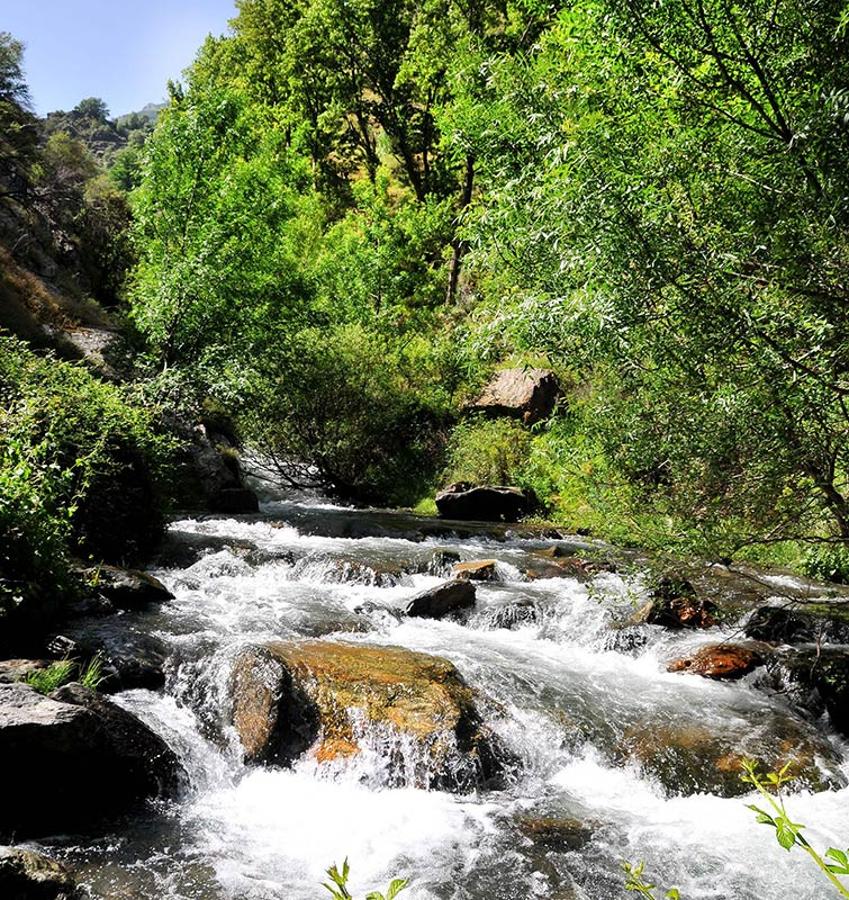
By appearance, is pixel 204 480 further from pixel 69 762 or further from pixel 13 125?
pixel 13 125

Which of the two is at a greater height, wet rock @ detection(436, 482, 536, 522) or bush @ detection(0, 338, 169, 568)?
bush @ detection(0, 338, 169, 568)

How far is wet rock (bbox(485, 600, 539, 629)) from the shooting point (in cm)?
1170

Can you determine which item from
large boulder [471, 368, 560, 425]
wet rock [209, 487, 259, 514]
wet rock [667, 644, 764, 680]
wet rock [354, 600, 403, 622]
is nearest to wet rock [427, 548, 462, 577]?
wet rock [354, 600, 403, 622]

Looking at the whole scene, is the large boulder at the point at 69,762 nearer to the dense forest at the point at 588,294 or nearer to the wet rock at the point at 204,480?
the dense forest at the point at 588,294

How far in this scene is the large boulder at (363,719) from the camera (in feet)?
23.4

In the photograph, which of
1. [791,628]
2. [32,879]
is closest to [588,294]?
[32,879]

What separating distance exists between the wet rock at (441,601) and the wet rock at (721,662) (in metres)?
3.59

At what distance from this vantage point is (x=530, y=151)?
8375mm

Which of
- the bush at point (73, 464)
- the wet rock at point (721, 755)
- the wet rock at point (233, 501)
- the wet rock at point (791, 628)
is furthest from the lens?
the wet rock at point (233, 501)

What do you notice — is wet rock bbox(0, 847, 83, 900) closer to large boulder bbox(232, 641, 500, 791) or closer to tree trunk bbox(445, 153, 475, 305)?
large boulder bbox(232, 641, 500, 791)

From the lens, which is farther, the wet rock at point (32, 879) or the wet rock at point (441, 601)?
the wet rock at point (441, 601)

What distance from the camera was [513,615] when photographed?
466 inches

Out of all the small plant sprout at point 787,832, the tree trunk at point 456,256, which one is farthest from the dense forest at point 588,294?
the tree trunk at point 456,256

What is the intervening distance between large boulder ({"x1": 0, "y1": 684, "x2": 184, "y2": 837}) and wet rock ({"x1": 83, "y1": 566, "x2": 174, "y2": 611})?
3.56 m
